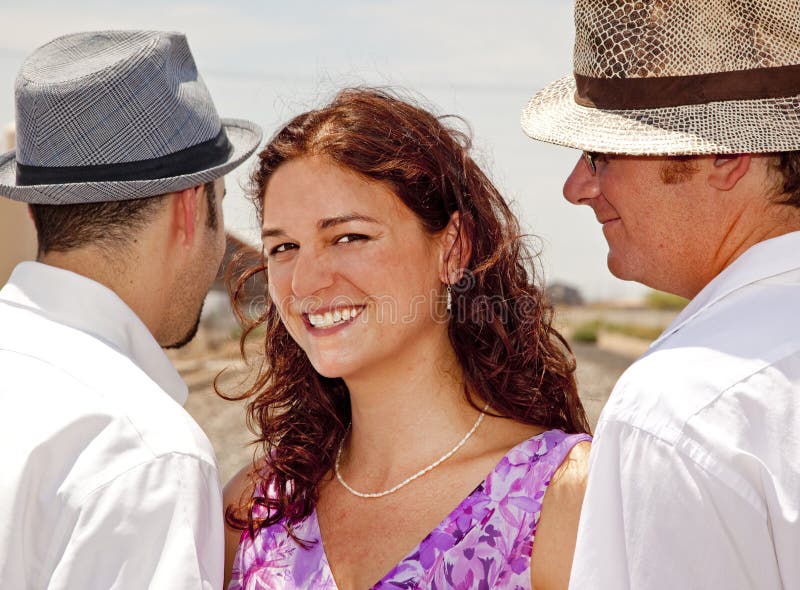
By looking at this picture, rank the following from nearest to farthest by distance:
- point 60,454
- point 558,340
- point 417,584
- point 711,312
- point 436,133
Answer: point 711,312 → point 60,454 → point 417,584 → point 436,133 → point 558,340

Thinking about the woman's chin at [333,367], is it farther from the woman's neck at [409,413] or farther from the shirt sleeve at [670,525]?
the shirt sleeve at [670,525]

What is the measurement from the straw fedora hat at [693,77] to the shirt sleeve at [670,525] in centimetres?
58

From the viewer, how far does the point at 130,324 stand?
8.35 ft

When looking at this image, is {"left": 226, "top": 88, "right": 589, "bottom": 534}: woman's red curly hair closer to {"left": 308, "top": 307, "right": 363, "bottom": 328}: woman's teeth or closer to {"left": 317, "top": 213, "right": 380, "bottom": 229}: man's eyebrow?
{"left": 317, "top": 213, "right": 380, "bottom": 229}: man's eyebrow

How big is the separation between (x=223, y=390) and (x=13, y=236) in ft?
23.7

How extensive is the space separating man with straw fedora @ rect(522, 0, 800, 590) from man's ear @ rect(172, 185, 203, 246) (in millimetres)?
922

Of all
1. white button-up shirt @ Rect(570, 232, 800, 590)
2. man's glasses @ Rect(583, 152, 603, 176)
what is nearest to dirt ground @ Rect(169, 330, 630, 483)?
man's glasses @ Rect(583, 152, 603, 176)

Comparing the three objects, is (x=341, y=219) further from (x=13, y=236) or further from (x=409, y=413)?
(x=13, y=236)

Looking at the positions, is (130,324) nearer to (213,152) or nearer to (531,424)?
(213,152)

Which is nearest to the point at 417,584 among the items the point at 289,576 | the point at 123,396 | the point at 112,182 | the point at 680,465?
the point at 289,576

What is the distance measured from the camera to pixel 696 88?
1.98 meters

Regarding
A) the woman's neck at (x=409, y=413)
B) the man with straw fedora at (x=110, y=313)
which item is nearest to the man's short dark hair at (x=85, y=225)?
the man with straw fedora at (x=110, y=313)

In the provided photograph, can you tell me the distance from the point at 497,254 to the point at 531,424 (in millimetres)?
453

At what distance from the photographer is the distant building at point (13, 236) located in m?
5.55
